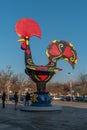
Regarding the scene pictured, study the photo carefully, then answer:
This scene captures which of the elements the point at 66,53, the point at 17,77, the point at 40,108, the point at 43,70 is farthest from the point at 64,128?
the point at 17,77

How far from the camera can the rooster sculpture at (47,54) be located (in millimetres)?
31047

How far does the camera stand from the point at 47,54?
32469 mm

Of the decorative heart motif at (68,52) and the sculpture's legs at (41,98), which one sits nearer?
the sculpture's legs at (41,98)

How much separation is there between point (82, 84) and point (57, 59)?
198 feet

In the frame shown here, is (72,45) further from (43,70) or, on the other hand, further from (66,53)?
(43,70)

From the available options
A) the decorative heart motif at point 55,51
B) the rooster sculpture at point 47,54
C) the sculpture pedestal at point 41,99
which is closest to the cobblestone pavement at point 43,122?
the sculpture pedestal at point 41,99

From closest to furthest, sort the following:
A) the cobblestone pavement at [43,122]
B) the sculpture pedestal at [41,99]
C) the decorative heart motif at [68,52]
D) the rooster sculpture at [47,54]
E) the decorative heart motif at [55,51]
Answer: the cobblestone pavement at [43,122]
the sculpture pedestal at [41,99]
the rooster sculpture at [47,54]
the decorative heart motif at [55,51]
the decorative heart motif at [68,52]

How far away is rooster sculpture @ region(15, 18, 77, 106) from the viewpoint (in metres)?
31.0

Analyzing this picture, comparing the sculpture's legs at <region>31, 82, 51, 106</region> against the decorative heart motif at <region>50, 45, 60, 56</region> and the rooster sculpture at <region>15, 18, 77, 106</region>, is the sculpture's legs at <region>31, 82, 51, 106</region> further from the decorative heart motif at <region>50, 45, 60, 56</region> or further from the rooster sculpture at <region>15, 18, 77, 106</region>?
the decorative heart motif at <region>50, 45, 60, 56</region>

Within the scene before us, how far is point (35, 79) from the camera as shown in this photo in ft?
103

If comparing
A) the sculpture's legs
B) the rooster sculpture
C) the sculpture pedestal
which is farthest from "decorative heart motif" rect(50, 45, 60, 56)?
the sculpture pedestal

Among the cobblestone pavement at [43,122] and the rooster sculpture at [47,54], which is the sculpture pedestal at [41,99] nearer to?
the rooster sculpture at [47,54]

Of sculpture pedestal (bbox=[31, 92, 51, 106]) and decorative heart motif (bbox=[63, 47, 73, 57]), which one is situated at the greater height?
decorative heart motif (bbox=[63, 47, 73, 57])

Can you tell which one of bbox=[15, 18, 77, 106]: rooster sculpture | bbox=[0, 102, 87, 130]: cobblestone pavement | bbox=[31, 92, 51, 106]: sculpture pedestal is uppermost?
bbox=[15, 18, 77, 106]: rooster sculpture
